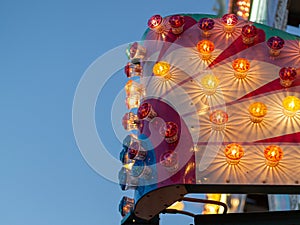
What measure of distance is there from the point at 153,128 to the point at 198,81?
0.84 meters

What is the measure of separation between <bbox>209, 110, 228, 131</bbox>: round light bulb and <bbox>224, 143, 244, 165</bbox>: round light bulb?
0.26 m

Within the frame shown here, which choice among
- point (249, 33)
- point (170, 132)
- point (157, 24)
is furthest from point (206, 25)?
point (170, 132)

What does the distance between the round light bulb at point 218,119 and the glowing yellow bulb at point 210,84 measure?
32 cm

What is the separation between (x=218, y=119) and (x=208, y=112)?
0.57 feet

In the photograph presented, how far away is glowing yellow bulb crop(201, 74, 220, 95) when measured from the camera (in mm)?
6797

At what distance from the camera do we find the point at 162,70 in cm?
700

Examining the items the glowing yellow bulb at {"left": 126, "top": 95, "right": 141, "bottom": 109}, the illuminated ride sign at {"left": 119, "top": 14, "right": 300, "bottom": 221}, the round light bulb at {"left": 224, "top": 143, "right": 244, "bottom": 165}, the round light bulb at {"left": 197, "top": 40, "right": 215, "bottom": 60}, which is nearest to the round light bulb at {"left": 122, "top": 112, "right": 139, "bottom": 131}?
the illuminated ride sign at {"left": 119, "top": 14, "right": 300, "bottom": 221}

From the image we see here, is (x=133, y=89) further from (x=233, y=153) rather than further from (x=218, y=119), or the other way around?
(x=233, y=153)

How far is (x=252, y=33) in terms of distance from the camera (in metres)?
7.18

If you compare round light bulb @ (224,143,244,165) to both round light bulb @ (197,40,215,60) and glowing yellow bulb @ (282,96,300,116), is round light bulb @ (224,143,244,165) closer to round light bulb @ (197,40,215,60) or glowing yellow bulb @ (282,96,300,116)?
glowing yellow bulb @ (282,96,300,116)

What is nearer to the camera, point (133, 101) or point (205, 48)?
point (205, 48)

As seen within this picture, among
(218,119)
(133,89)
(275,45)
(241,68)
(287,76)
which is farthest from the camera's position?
(133,89)

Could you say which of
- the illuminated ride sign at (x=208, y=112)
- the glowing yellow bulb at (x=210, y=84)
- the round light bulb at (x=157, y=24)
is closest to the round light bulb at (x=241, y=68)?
the illuminated ride sign at (x=208, y=112)

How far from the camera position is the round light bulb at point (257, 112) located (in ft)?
21.5
